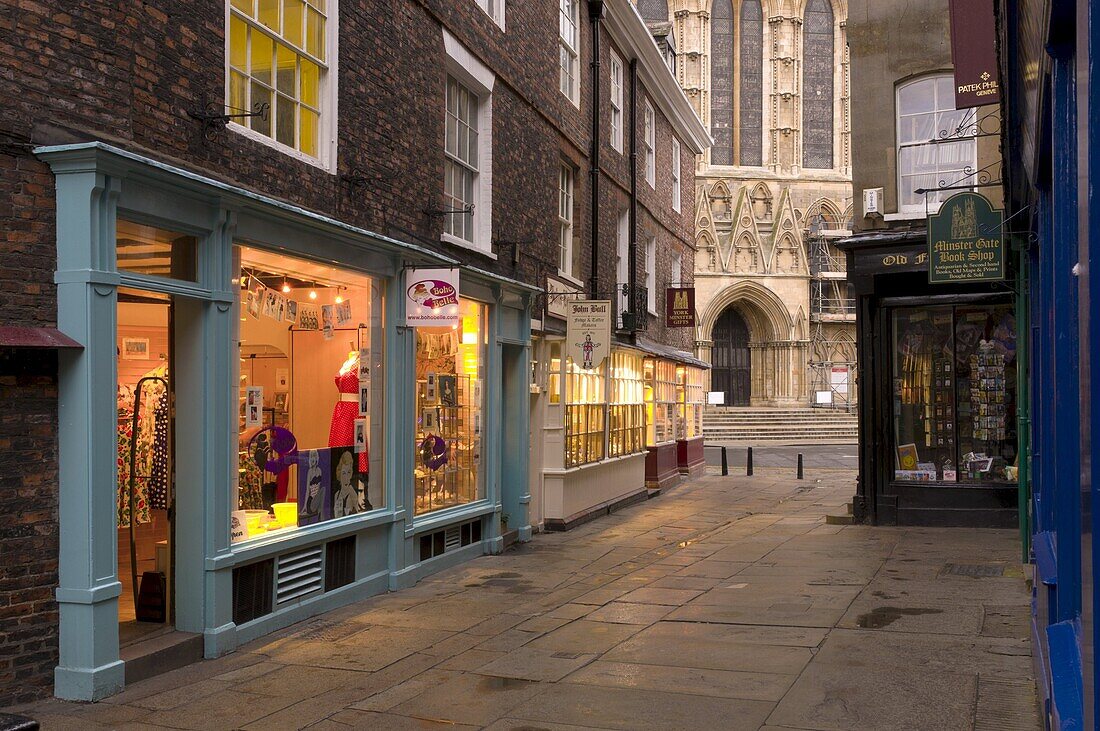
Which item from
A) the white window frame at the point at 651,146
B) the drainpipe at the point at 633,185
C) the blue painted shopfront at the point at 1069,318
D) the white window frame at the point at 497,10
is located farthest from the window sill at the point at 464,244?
the white window frame at the point at 651,146

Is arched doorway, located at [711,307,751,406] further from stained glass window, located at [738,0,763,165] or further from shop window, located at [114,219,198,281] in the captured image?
shop window, located at [114,219,198,281]

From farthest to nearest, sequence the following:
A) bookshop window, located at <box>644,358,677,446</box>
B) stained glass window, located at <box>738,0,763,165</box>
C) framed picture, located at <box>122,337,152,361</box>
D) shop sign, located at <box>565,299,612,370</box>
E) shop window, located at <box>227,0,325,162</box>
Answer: stained glass window, located at <box>738,0,763,165</box> < bookshop window, located at <box>644,358,677,446</box> < shop sign, located at <box>565,299,612,370</box> < framed picture, located at <box>122,337,152,361</box> < shop window, located at <box>227,0,325,162</box>

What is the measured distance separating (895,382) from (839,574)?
5.27 metres

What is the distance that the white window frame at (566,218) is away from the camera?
17.4 m

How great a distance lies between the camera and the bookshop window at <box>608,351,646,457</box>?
19234 millimetres

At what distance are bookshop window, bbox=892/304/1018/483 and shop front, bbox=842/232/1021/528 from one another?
1 cm

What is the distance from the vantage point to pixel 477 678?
296 inches

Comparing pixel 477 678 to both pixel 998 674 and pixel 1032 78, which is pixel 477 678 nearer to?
pixel 998 674

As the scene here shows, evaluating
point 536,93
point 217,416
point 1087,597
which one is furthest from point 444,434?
point 1087,597

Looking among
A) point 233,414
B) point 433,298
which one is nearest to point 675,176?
point 433,298

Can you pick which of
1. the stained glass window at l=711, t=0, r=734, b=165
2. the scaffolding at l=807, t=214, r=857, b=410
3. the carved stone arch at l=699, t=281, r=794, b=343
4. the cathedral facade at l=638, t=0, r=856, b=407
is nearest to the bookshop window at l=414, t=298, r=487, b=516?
the cathedral facade at l=638, t=0, r=856, b=407

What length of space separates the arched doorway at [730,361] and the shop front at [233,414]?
42.1 meters

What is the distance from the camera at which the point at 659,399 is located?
23.1 m

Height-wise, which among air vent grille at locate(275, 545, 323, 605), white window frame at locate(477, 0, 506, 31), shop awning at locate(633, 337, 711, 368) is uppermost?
white window frame at locate(477, 0, 506, 31)
